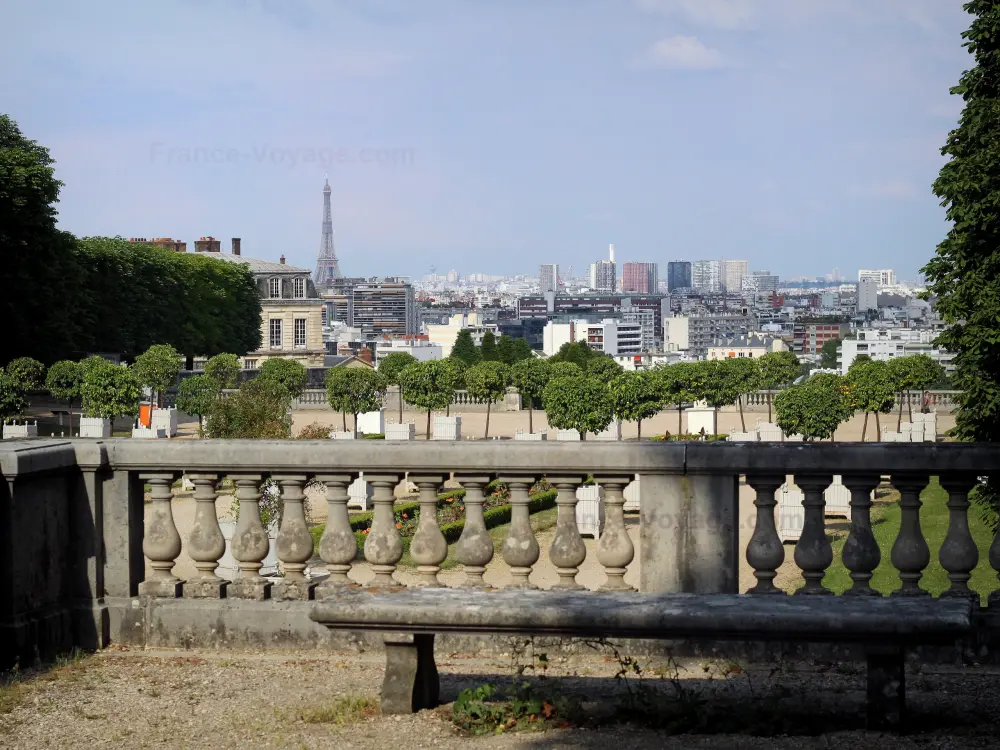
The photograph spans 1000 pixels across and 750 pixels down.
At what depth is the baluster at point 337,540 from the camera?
5883mm

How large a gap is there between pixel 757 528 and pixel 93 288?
204 ft

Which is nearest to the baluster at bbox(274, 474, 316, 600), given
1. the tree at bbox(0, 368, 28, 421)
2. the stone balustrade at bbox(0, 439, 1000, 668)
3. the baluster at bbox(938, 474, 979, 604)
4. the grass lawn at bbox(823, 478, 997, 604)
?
the stone balustrade at bbox(0, 439, 1000, 668)

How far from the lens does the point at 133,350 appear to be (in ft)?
223

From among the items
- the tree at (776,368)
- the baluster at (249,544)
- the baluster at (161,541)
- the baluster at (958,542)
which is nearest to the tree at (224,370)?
the tree at (776,368)

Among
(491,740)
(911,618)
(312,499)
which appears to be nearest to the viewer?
(911,618)

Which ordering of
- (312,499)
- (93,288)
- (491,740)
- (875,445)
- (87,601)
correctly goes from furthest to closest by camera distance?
(93,288), (312,499), (87,601), (875,445), (491,740)

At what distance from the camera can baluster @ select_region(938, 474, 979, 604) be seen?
5.52 metres

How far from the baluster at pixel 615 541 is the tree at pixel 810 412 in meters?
29.1

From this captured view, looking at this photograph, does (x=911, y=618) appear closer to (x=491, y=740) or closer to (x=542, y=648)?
(x=491, y=740)

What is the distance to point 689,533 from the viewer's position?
5.73m

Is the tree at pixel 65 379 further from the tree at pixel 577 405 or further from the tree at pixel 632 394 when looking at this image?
the tree at pixel 632 394

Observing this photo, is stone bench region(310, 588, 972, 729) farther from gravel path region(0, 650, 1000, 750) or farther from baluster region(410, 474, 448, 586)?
baluster region(410, 474, 448, 586)

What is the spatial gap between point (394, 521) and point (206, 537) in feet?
3.01

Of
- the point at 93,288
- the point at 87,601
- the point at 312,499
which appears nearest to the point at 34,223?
the point at 93,288
